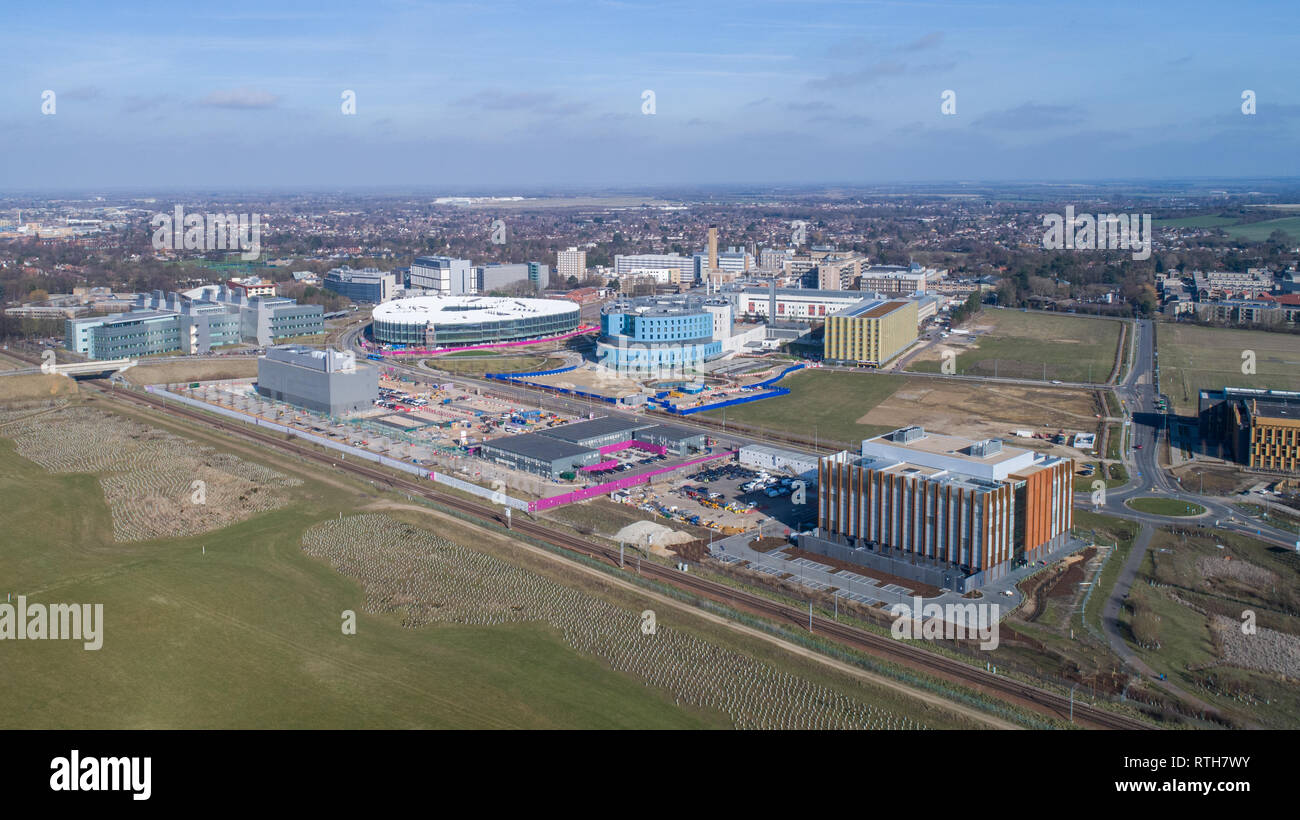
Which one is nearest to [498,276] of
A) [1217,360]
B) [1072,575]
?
[1217,360]

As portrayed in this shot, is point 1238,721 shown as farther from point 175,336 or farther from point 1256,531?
point 175,336

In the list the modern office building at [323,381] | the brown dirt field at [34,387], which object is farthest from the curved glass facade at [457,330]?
the brown dirt field at [34,387]

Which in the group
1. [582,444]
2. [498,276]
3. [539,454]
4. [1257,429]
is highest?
[498,276]

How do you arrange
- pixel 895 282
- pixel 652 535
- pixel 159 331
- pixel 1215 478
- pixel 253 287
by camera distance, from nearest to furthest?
pixel 652 535
pixel 1215 478
pixel 159 331
pixel 253 287
pixel 895 282

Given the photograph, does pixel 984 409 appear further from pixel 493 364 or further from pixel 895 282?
pixel 895 282

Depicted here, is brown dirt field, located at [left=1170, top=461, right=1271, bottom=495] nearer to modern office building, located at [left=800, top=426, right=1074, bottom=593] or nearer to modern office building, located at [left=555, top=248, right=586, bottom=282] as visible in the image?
modern office building, located at [left=800, top=426, right=1074, bottom=593]

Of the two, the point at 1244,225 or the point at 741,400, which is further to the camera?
the point at 1244,225

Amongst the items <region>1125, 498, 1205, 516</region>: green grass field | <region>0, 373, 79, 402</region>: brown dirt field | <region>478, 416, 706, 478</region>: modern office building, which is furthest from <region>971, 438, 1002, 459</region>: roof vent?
<region>0, 373, 79, 402</region>: brown dirt field

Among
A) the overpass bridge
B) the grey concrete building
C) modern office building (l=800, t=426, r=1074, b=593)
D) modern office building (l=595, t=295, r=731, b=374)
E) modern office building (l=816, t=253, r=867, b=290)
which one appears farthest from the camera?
modern office building (l=816, t=253, r=867, b=290)
